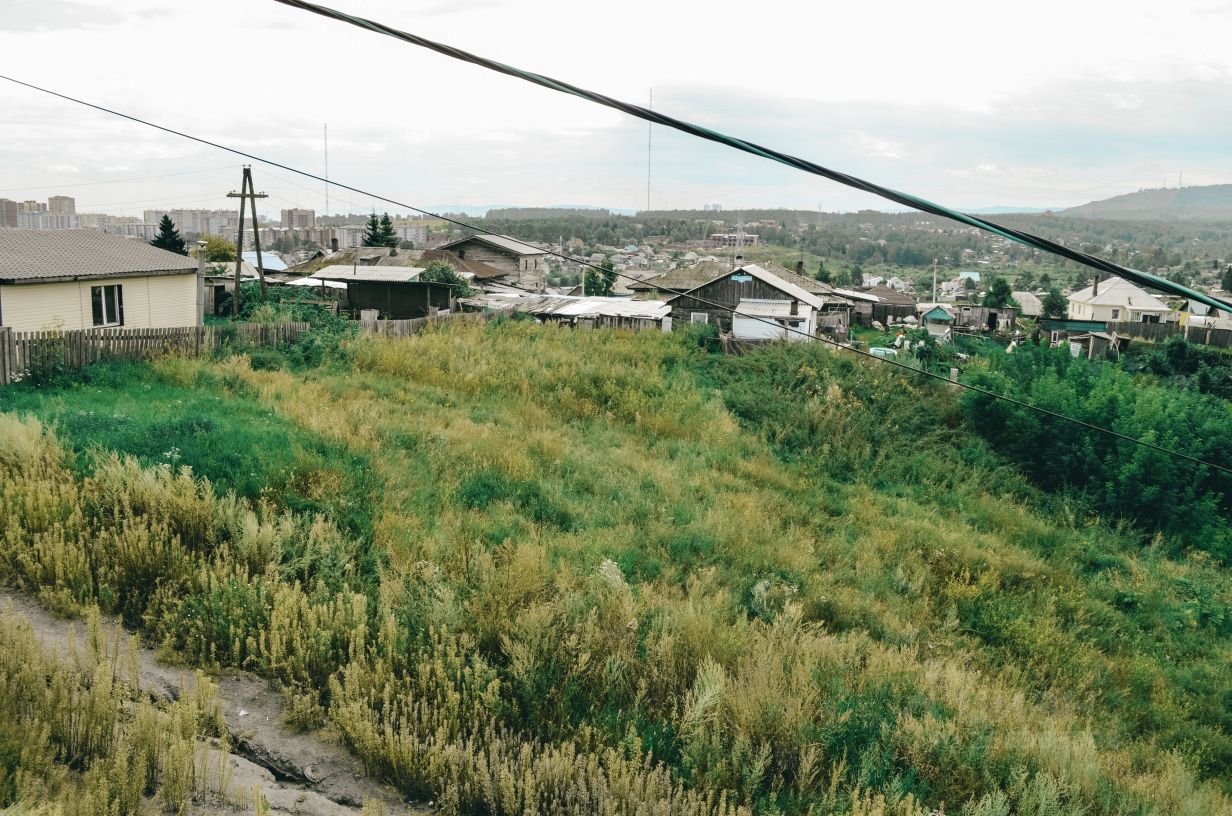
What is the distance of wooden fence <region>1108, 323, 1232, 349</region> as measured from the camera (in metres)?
40.9

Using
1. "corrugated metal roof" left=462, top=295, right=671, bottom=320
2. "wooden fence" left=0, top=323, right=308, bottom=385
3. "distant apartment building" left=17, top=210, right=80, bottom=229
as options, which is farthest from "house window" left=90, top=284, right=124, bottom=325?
"distant apartment building" left=17, top=210, right=80, bottom=229

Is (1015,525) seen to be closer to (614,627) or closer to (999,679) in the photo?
(999,679)

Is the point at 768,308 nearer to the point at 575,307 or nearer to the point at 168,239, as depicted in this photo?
the point at 575,307

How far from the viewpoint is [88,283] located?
20734 millimetres

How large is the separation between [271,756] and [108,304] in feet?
71.2

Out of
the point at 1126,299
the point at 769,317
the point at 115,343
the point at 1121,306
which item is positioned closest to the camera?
the point at 115,343

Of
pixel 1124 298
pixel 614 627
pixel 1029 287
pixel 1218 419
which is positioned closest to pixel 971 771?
pixel 614 627

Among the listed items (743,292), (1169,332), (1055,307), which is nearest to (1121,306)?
(1055,307)

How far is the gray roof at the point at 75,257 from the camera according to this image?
19156 mm

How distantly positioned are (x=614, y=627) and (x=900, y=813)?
2625 millimetres

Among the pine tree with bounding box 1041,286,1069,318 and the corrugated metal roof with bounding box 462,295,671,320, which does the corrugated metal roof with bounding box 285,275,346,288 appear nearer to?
the corrugated metal roof with bounding box 462,295,671,320

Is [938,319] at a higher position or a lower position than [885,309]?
lower

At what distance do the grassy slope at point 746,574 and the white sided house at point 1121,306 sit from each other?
144 ft

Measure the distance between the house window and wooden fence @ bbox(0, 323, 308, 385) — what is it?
5.10 meters
